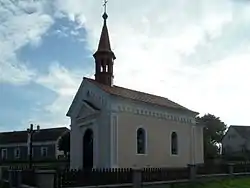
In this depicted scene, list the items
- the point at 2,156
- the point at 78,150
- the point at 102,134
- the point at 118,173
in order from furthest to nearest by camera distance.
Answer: the point at 2,156 → the point at 78,150 → the point at 102,134 → the point at 118,173

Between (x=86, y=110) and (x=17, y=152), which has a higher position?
(x=86, y=110)

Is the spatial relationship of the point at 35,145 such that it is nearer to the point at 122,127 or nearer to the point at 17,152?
the point at 17,152

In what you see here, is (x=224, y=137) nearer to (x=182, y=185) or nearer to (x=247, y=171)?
(x=247, y=171)

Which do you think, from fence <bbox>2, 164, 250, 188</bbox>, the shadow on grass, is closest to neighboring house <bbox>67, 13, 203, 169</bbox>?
fence <bbox>2, 164, 250, 188</bbox>

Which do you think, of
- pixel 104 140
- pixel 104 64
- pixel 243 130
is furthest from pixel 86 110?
pixel 243 130

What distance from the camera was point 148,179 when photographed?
22.0m

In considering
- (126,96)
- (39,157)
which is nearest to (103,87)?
(126,96)

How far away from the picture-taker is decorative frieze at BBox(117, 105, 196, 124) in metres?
27.9

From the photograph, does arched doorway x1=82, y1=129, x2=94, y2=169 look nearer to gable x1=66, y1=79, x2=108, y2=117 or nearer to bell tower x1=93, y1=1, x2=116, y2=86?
gable x1=66, y1=79, x2=108, y2=117

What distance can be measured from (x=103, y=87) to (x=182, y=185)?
8803mm

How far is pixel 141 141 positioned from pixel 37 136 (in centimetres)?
4915

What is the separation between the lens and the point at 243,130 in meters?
81.2

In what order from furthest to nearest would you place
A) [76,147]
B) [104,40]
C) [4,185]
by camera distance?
[104,40] < [76,147] < [4,185]

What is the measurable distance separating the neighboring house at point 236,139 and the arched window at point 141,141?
52.0 metres
